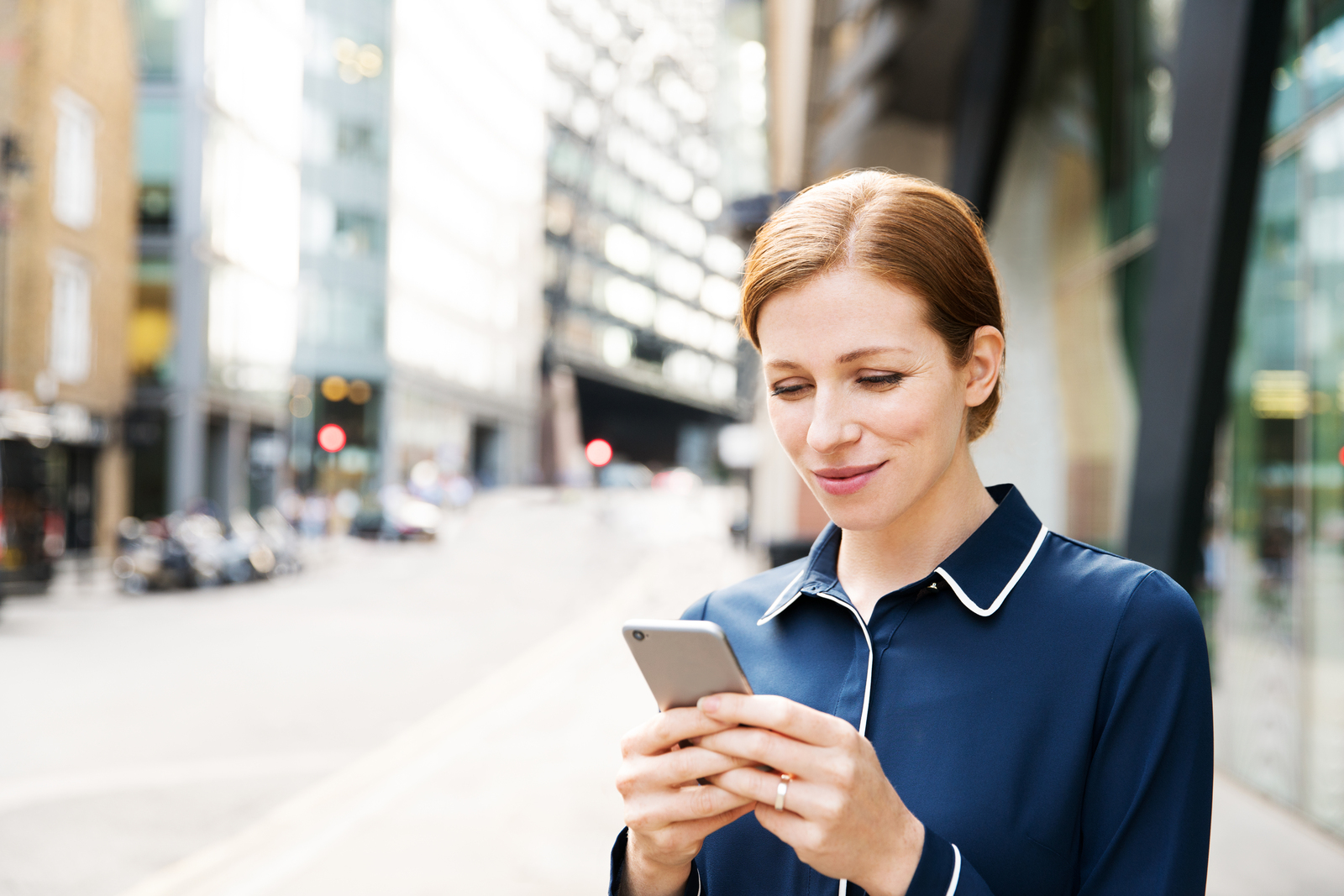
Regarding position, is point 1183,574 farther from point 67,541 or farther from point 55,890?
point 67,541

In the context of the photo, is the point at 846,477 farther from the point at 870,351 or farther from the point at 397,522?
the point at 397,522

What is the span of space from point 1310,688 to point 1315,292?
2.37 m

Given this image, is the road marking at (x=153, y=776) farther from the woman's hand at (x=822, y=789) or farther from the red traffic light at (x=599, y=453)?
the red traffic light at (x=599, y=453)

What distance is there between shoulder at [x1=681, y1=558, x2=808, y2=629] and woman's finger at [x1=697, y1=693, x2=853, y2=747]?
17.8 inches

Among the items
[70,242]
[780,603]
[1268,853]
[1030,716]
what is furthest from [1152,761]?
[70,242]

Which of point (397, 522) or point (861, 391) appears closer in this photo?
point (861, 391)

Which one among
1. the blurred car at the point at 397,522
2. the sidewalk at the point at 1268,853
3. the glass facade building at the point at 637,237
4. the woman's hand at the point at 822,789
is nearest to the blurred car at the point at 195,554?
the blurred car at the point at 397,522

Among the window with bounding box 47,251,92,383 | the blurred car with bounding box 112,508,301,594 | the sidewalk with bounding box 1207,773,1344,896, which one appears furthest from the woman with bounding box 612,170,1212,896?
the window with bounding box 47,251,92,383

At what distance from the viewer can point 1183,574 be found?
15.7 ft

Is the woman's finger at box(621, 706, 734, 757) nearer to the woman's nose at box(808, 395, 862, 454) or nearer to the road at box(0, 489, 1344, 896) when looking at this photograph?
the woman's nose at box(808, 395, 862, 454)

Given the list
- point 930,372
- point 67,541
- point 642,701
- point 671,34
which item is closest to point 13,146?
point 67,541

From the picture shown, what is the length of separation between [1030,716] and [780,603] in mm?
402

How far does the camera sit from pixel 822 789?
1244mm

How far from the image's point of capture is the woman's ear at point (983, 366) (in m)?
1.58
